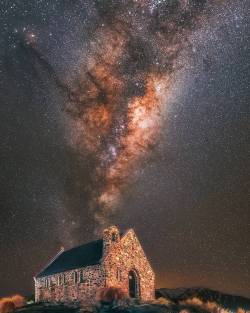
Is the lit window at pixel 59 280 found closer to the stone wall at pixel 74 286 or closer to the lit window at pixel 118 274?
the stone wall at pixel 74 286

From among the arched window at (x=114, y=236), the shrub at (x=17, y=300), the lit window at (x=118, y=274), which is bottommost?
the shrub at (x=17, y=300)

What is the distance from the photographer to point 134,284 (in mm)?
41938

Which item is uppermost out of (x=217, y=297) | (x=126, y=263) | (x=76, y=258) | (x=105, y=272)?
(x=76, y=258)

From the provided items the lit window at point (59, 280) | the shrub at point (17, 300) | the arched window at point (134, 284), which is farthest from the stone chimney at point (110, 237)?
the shrub at point (17, 300)

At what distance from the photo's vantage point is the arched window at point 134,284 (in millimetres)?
41188

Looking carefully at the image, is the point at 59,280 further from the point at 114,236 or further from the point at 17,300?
the point at 114,236

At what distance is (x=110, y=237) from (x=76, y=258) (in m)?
7.18

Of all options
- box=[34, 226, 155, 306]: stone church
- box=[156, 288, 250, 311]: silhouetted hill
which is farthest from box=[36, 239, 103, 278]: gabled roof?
box=[156, 288, 250, 311]: silhouetted hill

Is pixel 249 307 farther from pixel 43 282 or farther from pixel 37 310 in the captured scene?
pixel 37 310

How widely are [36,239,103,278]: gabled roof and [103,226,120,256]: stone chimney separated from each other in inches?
40.9

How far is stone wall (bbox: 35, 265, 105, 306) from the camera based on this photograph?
126ft

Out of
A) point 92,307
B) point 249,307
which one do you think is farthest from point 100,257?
point 249,307

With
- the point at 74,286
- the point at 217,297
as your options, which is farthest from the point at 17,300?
the point at 217,297

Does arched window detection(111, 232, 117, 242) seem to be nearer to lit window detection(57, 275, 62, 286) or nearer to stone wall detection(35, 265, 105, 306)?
stone wall detection(35, 265, 105, 306)
